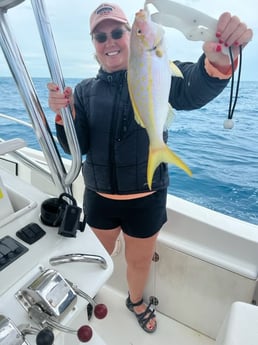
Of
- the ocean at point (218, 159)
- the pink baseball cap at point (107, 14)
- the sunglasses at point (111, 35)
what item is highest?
the pink baseball cap at point (107, 14)

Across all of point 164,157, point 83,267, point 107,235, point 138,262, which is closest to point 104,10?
point 164,157

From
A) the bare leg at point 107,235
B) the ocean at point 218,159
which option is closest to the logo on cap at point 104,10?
the bare leg at point 107,235

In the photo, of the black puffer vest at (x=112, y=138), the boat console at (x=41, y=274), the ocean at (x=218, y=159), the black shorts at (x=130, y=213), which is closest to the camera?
the boat console at (x=41, y=274)

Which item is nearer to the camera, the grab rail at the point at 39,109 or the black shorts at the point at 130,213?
the grab rail at the point at 39,109

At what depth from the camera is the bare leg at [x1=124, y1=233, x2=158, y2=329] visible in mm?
1237

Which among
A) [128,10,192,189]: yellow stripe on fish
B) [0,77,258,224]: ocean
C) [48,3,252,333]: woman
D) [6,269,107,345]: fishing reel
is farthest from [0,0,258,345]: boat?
[0,77,258,224]: ocean

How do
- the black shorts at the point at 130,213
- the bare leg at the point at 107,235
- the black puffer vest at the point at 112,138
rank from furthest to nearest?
the bare leg at the point at 107,235, the black shorts at the point at 130,213, the black puffer vest at the point at 112,138

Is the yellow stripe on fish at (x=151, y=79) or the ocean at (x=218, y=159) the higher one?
the yellow stripe on fish at (x=151, y=79)

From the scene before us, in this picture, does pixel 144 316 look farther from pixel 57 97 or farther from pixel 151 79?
pixel 151 79

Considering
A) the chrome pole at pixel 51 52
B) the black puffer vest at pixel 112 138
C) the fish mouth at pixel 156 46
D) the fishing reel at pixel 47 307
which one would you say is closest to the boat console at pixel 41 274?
the fishing reel at pixel 47 307

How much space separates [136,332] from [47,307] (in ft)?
3.61

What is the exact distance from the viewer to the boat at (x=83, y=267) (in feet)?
1.97

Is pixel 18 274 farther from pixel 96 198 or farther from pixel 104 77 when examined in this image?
pixel 104 77

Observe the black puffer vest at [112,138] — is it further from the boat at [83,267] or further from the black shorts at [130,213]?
the boat at [83,267]
